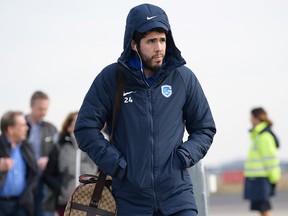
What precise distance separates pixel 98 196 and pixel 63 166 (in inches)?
197

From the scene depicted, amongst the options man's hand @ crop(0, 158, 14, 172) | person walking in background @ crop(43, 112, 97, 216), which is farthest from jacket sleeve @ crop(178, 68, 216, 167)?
man's hand @ crop(0, 158, 14, 172)

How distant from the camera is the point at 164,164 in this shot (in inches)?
206

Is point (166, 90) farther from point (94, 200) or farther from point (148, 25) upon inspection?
point (94, 200)

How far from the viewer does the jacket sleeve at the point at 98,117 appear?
5301 mm

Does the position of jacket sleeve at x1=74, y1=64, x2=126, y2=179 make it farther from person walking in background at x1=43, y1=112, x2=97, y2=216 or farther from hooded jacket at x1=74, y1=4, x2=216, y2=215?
person walking in background at x1=43, y1=112, x2=97, y2=216

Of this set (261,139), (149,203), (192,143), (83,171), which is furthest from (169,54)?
(261,139)

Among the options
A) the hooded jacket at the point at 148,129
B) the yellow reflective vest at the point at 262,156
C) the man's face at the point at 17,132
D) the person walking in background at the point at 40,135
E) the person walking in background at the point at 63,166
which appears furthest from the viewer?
the yellow reflective vest at the point at 262,156

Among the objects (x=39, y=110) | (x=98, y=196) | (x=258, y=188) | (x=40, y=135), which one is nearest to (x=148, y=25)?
(x=98, y=196)

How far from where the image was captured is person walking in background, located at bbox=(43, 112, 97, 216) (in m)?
10.2

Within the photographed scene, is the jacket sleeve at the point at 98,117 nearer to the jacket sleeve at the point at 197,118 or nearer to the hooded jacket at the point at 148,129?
the hooded jacket at the point at 148,129

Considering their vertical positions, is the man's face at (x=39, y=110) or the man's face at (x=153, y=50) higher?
the man's face at (x=153, y=50)

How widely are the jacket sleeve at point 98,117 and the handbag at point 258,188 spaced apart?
27.9 feet

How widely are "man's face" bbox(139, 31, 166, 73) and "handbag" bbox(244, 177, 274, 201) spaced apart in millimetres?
8528

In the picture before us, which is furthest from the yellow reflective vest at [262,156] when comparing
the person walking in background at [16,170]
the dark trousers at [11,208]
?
the dark trousers at [11,208]
